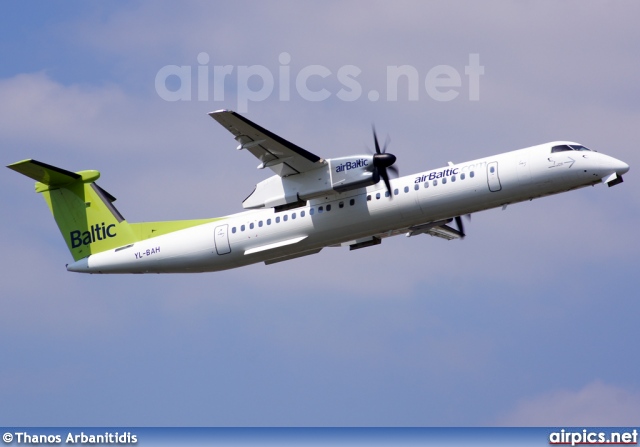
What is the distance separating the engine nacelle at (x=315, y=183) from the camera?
2667 cm

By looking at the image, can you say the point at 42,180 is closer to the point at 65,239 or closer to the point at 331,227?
the point at 65,239

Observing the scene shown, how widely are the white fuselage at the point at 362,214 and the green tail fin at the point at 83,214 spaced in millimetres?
578

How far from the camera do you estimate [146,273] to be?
29.6 m

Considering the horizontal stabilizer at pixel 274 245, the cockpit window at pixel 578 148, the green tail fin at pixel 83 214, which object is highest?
the green tail fin at pixel 83 214

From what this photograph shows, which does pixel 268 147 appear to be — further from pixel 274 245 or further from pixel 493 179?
pixel 493 179

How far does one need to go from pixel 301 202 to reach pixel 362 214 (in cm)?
163

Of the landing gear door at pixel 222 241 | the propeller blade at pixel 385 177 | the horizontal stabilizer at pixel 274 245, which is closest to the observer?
the propeller blade at pixel 385 177

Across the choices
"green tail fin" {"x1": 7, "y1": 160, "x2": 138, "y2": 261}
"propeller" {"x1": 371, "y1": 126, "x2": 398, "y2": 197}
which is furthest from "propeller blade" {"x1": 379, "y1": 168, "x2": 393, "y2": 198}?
"green tail fin" {"x1": 7, "y1": 160, "x2": 138, "y2": 261}

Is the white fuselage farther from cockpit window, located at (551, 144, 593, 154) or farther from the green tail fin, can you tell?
the green tail fin

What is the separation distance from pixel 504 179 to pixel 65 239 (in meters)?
13.0

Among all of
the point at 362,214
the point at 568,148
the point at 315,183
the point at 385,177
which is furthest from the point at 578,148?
the point at 315,183

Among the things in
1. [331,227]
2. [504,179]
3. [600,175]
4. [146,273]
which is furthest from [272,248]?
[600,175]

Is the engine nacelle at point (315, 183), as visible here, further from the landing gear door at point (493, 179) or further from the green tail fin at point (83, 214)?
the green tail fin at point (83, 214)

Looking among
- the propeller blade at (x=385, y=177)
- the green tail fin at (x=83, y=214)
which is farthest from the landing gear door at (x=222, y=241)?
the propeller blade at (x=385, y=177)
